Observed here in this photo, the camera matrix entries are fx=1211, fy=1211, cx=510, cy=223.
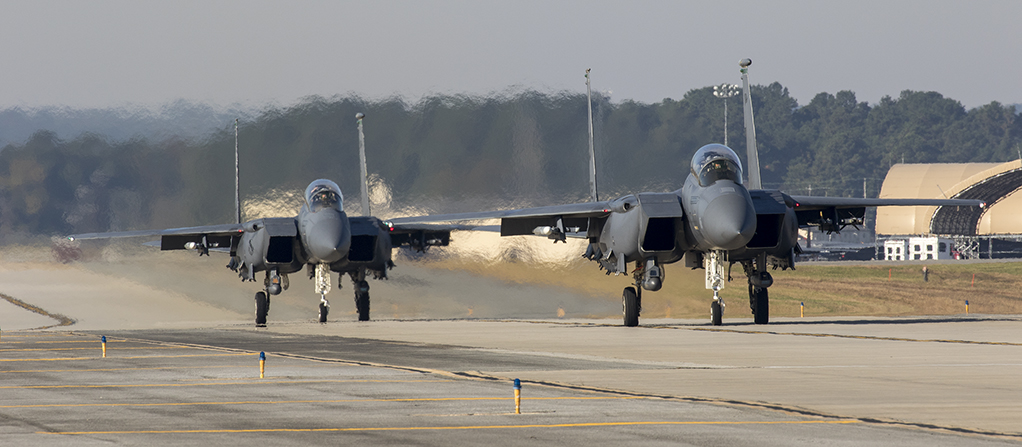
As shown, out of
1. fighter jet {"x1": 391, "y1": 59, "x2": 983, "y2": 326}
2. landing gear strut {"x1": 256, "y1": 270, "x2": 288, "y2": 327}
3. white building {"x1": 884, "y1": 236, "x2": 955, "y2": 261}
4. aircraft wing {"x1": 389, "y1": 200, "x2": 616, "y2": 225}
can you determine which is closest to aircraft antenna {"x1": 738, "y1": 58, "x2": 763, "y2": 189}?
fighter jet {"x1": 391, "y1": 59, "x2": 983, "y2": 326}

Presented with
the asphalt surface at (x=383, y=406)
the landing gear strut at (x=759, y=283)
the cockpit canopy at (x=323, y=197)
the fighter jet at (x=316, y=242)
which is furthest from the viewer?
the cockpit canopy at (x=323, y=197)

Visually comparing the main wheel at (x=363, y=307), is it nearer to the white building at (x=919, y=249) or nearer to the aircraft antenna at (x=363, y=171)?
the aircraft antenna at (x=363, y=171)

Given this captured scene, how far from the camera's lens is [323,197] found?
33.8m

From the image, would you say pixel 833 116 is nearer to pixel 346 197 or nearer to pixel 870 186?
pixel 870 186

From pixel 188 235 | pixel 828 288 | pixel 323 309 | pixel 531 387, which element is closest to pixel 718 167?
pixel 531 387

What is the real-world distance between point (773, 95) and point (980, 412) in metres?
122

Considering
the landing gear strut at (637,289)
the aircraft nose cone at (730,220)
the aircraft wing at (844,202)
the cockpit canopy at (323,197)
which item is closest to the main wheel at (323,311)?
the cockpit canopy at (323,197)

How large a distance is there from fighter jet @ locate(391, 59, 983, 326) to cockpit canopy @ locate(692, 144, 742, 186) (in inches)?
0.9

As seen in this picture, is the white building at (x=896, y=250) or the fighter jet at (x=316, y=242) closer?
the fighter jet at (x=316, y=242)

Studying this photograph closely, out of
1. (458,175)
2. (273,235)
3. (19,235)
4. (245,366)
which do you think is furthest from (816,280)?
(245,366)

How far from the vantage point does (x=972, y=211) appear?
84.7m

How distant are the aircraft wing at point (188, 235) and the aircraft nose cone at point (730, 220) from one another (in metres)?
15.5

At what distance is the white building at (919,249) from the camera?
3349 inches

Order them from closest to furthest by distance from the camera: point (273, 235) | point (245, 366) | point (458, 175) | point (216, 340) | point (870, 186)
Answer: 1. point (245, 366)
2. point (216, 340)
3. point (273, 235)
4. point (458, 175)
5. point (870, 186)
